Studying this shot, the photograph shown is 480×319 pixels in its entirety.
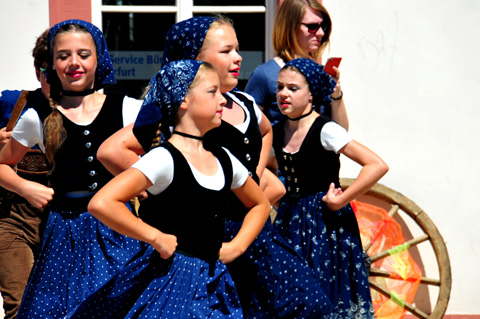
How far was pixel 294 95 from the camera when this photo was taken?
4.43 metres

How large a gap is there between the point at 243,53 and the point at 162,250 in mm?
2959

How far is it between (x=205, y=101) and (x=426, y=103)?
2.89 meters

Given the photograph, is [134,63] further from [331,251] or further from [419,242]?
[419,242]

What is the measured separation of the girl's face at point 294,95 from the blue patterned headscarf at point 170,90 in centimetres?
122

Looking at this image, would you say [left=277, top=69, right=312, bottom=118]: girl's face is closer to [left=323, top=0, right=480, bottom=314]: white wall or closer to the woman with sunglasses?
the woman with sunglasses

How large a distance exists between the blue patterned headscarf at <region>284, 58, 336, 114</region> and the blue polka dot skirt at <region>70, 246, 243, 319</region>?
1.55 metres

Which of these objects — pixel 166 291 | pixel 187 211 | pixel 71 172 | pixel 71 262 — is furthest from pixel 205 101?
A: pixel 71 262

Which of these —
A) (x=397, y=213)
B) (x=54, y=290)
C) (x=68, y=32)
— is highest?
(x=68, y=32)

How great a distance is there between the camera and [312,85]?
4.48 meters

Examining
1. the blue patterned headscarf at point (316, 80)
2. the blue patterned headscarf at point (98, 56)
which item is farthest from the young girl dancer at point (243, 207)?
the blue patterned headscarf at point (316, 80)

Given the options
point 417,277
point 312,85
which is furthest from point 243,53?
point 417,277

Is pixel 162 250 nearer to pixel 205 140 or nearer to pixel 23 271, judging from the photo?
pixel 205 140

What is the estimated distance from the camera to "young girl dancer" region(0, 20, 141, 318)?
3.62 m

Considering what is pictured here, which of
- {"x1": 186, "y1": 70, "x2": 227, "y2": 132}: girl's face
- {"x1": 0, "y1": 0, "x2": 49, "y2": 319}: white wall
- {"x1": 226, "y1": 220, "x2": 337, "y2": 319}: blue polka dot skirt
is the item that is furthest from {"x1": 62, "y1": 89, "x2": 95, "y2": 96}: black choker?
{"x1": 0, "y1": 0, "x2": 49, "y2": 319}: white wall
